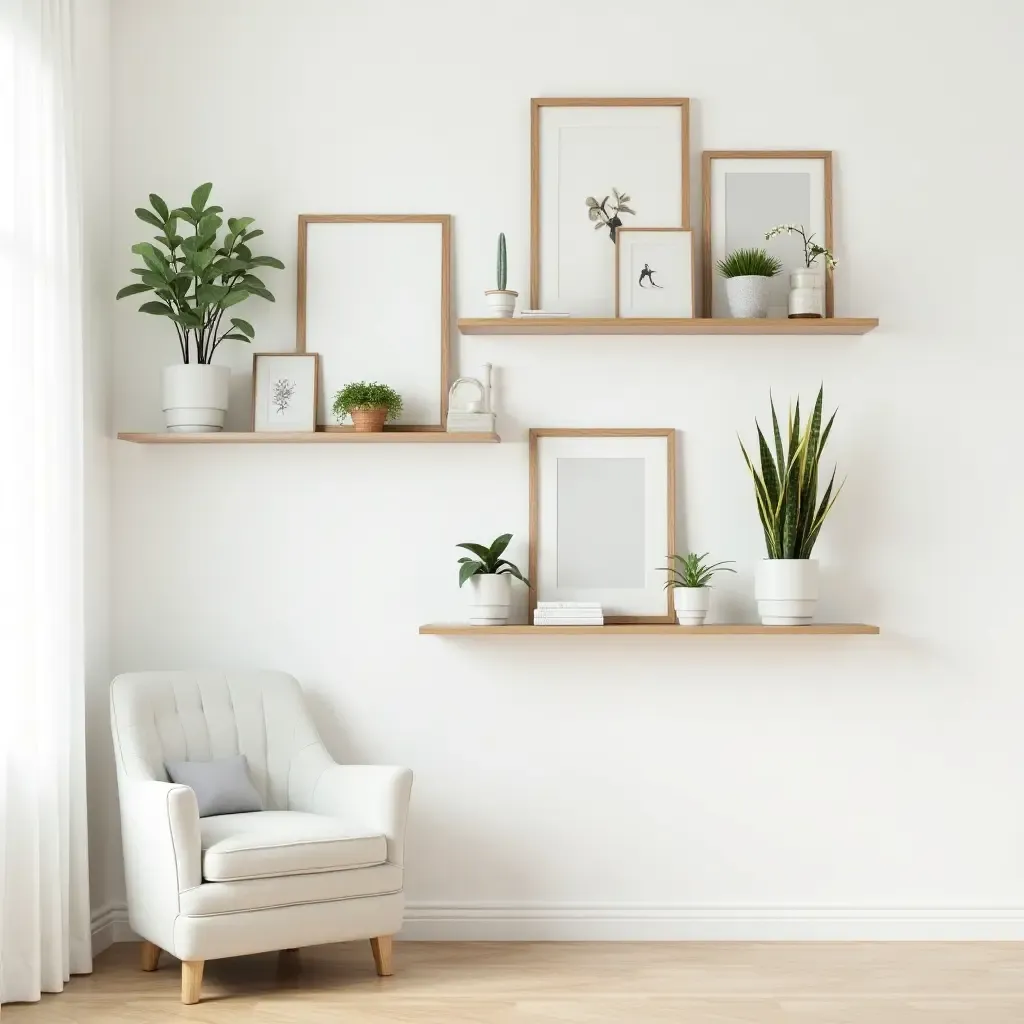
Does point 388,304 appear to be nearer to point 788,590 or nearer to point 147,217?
point 147,217

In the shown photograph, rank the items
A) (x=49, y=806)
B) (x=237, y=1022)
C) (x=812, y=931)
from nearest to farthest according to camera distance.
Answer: (x=237, y=1022)
(x=49, y=806)
(x=812, y=931)

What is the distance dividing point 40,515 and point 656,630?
1867 mm

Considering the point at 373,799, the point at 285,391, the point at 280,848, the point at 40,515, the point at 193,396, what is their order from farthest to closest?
the point at 285,391, the point at 193,396, the point at 373,799, the point at 40,515, the point at 280,848

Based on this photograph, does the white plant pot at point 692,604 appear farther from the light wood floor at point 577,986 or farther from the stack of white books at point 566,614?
the light wood floor at point 577,986

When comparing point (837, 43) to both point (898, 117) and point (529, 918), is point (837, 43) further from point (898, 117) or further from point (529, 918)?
point (529, 918)

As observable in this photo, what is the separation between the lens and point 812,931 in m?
3.78

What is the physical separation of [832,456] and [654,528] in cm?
64

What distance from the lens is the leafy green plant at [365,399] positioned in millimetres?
3748

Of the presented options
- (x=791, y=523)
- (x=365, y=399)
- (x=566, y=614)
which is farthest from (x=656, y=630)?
(x=365, y=399)

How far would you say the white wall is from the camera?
383cm

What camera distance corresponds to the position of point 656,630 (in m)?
3.71

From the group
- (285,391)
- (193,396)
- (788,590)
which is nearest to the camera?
(788,590)

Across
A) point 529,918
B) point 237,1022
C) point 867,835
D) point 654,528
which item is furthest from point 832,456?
point 237,1022

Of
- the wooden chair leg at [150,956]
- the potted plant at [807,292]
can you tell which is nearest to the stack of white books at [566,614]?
the potted plant at [807,292]
